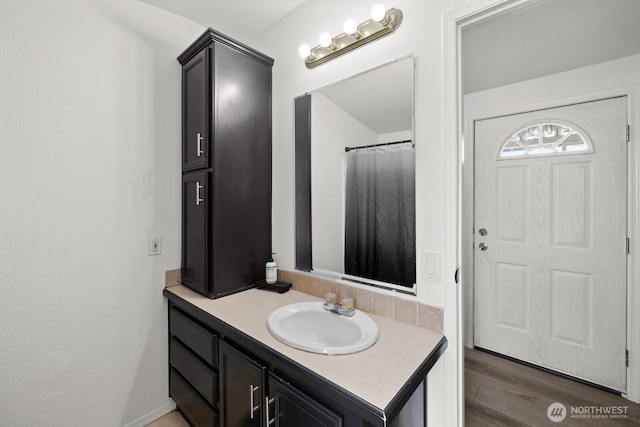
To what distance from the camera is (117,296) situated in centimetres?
151

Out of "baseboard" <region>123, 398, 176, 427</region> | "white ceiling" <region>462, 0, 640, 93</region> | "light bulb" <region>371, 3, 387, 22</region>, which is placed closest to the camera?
"light bulb" <region>371, 3, 387, 22</region>

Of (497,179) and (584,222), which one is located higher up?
(497,179)

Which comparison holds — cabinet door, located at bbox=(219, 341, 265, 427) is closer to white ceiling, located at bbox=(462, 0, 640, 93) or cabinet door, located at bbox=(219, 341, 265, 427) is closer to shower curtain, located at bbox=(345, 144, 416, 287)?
shower curtain, located at bbox=(345, 144, 416, 287)

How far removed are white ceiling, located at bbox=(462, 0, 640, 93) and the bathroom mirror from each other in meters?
0.56

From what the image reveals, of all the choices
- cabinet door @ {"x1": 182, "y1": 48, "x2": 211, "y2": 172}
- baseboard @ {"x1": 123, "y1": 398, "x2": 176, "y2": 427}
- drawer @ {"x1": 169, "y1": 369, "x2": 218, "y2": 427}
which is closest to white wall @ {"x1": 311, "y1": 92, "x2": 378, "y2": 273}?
cabinet door @ {"x1": 182, "y1": 48, "x2": 211, "y2": 172}

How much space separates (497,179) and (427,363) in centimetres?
207

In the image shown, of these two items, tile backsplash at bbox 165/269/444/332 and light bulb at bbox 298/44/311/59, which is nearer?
tile backsplash at bbox 165/269/444/332

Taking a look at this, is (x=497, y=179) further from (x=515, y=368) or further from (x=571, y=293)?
(x=515, y=368)

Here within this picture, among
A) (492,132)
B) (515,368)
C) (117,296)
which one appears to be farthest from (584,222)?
(117,296)

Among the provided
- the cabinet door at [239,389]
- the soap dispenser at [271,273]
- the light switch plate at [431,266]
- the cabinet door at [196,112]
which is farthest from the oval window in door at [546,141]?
the cabinet door at [239,389]

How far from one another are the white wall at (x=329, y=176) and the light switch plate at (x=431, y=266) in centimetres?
45

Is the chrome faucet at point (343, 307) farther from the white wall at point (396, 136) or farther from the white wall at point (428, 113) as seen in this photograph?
the white wall at point (396, 136)

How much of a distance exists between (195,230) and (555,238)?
8.83 ft

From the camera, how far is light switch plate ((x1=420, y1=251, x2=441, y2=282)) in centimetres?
110
